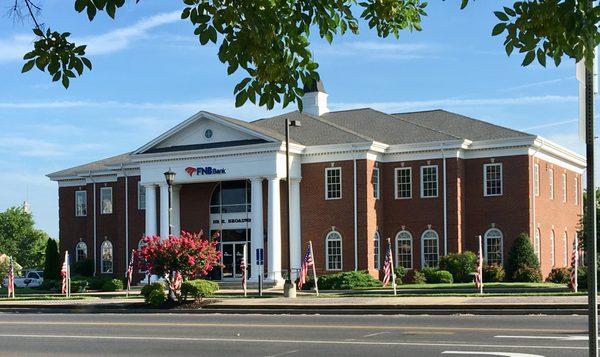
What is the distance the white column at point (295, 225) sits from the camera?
154 feet

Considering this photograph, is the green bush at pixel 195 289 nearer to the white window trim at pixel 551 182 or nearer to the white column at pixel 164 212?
the white column at pixel 164 212

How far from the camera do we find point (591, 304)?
5.39 m

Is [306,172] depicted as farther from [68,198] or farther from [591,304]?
[591,304]

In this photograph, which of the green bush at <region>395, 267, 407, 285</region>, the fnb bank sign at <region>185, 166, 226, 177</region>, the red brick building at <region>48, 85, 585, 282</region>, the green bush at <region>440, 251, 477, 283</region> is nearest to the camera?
the green bush at <region>440, 251, 477, 283</region>

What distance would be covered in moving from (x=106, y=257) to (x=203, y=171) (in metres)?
11.8

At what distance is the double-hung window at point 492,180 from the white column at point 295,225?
32.0ft

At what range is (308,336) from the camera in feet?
61.7

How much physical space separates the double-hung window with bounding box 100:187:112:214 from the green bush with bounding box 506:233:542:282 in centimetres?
2554

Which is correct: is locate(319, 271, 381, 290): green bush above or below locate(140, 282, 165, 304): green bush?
below

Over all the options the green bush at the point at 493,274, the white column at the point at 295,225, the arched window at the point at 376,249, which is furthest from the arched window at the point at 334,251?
the green bush at the point at 493,274

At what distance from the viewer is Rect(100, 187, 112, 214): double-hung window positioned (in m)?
56.1

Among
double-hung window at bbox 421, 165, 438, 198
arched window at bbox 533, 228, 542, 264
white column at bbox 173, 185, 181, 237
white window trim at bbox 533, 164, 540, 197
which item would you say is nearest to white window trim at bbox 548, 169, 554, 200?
white window trim at bbox 533, 164, 540, 197

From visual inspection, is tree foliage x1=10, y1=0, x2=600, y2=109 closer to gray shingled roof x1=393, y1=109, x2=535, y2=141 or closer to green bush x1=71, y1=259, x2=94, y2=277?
gray shingled roof x1=393, y1=109, x2=535, y2=141

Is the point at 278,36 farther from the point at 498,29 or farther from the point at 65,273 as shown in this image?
the point at 65,273
